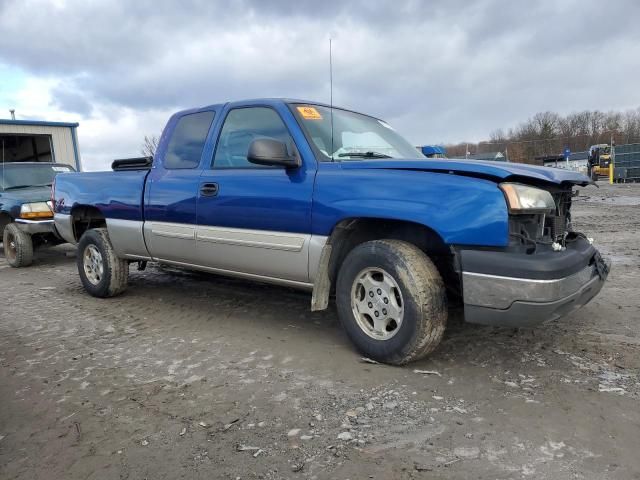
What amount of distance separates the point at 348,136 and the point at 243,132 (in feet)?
3.03

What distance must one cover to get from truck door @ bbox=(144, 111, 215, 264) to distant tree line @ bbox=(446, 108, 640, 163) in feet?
97.9

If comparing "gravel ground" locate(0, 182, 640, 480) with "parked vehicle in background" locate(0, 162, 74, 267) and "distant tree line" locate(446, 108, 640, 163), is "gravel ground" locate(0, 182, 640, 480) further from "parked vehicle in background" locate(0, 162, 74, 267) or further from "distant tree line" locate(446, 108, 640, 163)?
"distant tree line" locate(446, 108, 640, 163)

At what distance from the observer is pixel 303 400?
2.89 meters

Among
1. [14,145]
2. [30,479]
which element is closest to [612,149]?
[14,145]

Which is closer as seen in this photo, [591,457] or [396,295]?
[591,457]

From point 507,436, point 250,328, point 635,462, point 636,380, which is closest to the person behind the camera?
point 635,462

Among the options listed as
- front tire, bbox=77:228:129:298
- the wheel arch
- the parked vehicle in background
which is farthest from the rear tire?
the wheel arch

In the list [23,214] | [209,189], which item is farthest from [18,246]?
[209,189]

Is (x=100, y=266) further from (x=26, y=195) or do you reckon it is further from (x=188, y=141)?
(x=26, y=195)

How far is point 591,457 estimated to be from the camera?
225cm

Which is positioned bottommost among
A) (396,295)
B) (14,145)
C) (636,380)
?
(636,380)

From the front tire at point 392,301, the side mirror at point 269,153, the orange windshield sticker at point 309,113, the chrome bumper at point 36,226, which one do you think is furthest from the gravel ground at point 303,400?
the chrome bumper at point 36,226

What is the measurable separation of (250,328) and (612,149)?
35949 mm

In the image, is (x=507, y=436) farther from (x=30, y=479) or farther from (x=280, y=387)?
(x=30, y=479)
